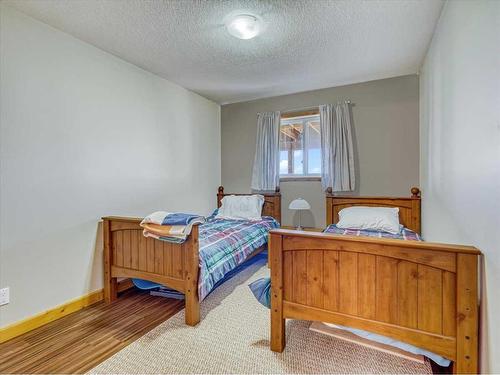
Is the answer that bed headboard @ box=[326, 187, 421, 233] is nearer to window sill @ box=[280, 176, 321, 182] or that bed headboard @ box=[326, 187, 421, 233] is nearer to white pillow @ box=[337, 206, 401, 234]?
white pillow @ box=[337, 206, 401, 234]

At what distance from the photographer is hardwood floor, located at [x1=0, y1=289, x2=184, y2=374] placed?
5.42 feet

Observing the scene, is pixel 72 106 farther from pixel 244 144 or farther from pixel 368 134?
pixel 368 134

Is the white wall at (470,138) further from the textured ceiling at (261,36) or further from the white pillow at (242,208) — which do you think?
the white pillow at (242,208)

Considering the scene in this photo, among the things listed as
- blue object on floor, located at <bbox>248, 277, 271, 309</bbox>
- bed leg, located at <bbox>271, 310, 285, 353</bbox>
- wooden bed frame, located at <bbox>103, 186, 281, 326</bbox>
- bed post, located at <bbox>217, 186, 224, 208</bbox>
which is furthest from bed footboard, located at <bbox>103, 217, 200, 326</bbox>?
bed post, located at <bbox>217, 186, 224, 208</bbox>

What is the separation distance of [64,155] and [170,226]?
1100 mm

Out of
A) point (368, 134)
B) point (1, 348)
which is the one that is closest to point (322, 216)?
point (368, 134)

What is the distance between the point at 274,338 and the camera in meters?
1.72

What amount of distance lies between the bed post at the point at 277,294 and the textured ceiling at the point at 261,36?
64.7 inches

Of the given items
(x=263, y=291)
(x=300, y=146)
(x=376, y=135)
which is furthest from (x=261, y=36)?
(x=263, y=291)

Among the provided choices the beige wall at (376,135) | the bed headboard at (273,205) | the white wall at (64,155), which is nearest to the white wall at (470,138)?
the beige wall at (376,135)

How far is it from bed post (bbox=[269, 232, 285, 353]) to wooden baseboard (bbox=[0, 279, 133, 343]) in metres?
1.71

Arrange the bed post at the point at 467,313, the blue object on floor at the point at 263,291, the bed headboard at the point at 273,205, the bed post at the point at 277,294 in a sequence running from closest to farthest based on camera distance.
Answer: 1. the bed post at the point at 467,313
2. the bed post at the point at 277,294
3. the blue object on floor at the point at 263,291
4. the bed headboard at the point at 273,205

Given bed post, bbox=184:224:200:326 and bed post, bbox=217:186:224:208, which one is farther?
bed post, bbox=217:186:224:208

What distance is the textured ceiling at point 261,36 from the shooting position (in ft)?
6.31
